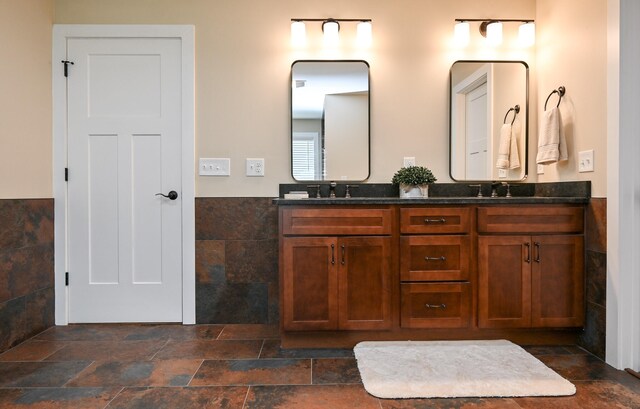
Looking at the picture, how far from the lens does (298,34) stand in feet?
9.09

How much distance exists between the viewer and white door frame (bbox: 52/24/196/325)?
2744mm

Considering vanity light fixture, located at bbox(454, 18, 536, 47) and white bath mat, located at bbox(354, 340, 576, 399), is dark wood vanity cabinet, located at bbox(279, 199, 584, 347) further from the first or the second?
vanity light fixture, located at bbox(454, 18, 536, 47)

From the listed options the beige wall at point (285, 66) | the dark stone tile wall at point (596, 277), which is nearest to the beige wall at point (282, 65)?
the beige wall at point (285, 66)

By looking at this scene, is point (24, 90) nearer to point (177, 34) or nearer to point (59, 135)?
point (59, 135)

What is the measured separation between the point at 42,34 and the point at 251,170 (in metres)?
1.65

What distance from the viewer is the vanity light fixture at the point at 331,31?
2.75 metres

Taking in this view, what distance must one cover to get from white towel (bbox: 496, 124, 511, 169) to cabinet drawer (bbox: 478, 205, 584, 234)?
0.61 meters

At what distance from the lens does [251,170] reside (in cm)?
281

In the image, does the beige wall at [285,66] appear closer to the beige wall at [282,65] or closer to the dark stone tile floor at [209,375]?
the beige wall at [282,65]

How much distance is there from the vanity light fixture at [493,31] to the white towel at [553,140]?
639 millimetres

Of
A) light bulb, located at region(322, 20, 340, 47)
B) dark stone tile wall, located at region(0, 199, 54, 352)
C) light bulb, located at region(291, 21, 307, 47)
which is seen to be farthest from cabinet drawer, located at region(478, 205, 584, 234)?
dark stone tile wall, located at region(0, 199, 54, 352)

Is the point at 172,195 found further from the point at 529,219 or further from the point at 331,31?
the point at 529,219

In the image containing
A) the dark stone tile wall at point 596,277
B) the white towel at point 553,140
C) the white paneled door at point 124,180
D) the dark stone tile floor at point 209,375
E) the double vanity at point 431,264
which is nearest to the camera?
the dark stone tile floor at point 209,375

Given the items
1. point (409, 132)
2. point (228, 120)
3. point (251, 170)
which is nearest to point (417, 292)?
point (409, 132)
